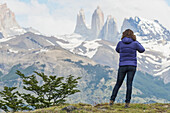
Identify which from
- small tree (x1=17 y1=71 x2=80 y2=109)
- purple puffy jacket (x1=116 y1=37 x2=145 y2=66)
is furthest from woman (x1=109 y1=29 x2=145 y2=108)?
small tree (x1=17 y1=71 x2=80 y2=109)

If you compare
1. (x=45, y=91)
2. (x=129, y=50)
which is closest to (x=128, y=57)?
(x=129, y=50)

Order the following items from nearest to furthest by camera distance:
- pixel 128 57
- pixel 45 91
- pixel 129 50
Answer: pixel 128 57
pixel 129 50
pixel 45 91

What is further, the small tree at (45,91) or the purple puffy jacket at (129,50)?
the small tree at (45,91)

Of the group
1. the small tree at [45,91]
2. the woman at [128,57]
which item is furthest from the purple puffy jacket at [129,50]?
the small tree at [45,91]

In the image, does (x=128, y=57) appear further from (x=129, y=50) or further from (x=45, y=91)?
(x=45, y=91)

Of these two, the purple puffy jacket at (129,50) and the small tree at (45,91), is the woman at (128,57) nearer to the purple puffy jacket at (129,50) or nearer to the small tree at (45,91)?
the purple puffy jacket at (129,50)

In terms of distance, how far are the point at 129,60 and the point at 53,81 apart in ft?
69.8

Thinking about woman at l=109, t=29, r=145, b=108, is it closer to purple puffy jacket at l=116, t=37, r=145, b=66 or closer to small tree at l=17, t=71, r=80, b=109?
purple puffy jacket at l=116, t=37, r=145, b=66

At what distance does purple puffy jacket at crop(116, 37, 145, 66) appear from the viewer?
51.0 ft

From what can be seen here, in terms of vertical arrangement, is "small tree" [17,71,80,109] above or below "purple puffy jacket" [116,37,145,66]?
below

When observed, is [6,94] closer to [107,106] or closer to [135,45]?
[107,106]

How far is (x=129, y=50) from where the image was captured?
1574 cm

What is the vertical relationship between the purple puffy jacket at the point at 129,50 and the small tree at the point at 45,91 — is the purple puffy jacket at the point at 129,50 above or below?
above

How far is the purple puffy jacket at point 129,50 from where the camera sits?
15.5 meters
